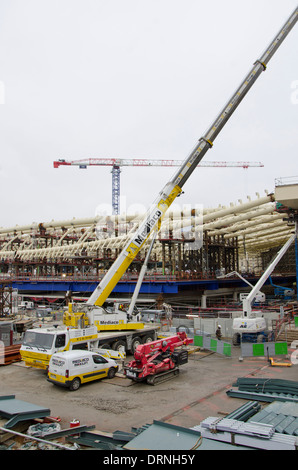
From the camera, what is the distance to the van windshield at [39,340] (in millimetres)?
15039

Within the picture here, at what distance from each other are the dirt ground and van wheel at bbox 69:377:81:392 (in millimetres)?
197

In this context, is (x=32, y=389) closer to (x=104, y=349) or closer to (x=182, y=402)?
(x=104, y=349)

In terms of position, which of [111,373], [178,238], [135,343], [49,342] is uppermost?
[178,238]

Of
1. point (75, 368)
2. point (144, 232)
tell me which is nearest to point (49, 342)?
point (75, 368)

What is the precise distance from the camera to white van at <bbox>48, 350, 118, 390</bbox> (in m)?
13.3

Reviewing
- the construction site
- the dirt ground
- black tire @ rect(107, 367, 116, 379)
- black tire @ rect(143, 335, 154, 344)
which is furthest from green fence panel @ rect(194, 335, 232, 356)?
black tire @ rect(107, 367, 116, 379)

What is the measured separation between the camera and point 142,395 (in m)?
12.9

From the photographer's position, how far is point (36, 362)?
15.1 m

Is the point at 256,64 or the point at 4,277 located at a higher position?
the point at 256,64

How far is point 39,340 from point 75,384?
285 cm

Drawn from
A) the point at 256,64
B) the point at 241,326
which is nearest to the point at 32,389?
the point at 241,326

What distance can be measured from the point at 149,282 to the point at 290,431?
1123 inches

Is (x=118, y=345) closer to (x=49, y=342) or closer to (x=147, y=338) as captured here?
(x=147, y=338)

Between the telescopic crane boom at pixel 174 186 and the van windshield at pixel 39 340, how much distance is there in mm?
2878
